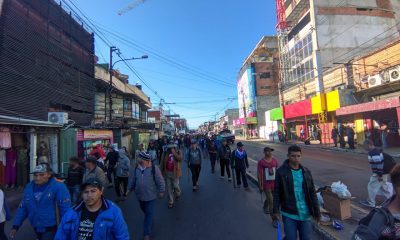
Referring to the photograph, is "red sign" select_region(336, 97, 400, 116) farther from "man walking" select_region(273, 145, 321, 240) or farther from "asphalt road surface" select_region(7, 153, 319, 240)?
"man walking" select_region(273, 145, 321, 240)

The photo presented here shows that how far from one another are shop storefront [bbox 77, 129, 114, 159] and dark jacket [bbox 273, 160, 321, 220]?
13833 millimetres

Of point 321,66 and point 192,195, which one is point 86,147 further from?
point 321,66

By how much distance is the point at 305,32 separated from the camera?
41219mm

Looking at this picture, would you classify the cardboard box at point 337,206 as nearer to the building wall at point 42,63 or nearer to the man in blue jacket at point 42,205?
the man in blue jacket at point 42,205

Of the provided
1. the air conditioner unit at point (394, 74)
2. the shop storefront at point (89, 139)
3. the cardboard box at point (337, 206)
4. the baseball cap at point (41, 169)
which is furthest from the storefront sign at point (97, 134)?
the air conditioner unit at point (394, 74)

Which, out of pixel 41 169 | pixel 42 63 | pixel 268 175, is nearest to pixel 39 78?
pixel 42 63

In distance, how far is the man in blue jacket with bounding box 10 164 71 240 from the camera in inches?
154

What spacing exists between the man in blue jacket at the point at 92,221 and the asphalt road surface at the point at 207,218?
3.09 metres

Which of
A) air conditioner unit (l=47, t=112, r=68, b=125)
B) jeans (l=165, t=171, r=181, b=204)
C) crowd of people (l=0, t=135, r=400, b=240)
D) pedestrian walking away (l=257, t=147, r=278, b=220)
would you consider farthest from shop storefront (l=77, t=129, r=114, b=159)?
pedestrian walking away (l=257, t=147, r=278, b=220)

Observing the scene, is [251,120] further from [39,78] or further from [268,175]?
[268,175]

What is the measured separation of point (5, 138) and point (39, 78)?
4465 mm

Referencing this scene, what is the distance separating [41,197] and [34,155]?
9.49 metres

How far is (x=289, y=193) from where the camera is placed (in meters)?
4.07

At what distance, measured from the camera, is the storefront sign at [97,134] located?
17.5 meters
